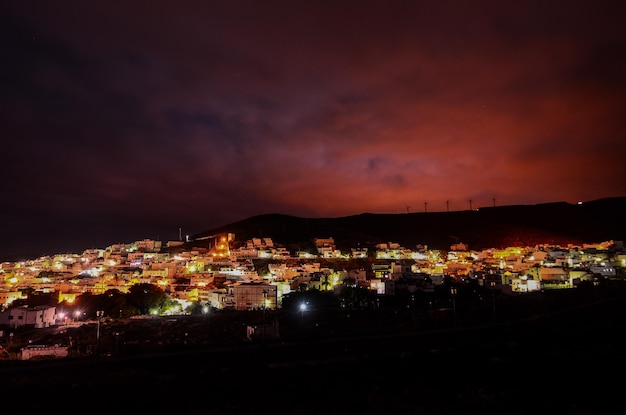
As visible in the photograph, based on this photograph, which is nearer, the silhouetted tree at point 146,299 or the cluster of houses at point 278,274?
the cluster of houses at point 278,274

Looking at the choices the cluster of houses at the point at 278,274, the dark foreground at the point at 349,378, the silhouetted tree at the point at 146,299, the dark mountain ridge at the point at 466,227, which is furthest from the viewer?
the dark mountain ridge at the point at 466,227

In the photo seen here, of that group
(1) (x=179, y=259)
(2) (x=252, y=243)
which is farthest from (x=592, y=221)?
(1) (x=179, y=259)

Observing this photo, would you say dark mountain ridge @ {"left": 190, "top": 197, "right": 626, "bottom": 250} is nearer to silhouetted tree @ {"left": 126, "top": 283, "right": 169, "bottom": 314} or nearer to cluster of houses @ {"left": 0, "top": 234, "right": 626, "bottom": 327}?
cluster of houses @ {"left": 0, "top": 234, "right": 626, "bottom": 327}

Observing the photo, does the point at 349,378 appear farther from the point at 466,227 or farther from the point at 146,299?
the point at 466,227

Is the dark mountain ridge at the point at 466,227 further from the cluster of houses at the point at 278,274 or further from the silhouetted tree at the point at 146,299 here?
the silhouetted tree at the point at 146,299

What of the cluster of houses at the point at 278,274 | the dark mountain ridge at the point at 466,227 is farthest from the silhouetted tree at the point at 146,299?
the dark mountain ridge at the point at 466,227

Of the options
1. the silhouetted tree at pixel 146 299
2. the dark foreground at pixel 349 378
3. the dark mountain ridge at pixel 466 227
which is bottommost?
the silhouetted tree at pixel 146 299

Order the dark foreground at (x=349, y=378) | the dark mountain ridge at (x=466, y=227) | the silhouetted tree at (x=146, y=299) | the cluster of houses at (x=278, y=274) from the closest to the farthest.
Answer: the dark foreground at (x=349, y=378)
the cluster of houses at (x=278, y=274)
the silhouetted tree at (x=146, y=299)
the dark mountain ridge at (x=466, y=227)
